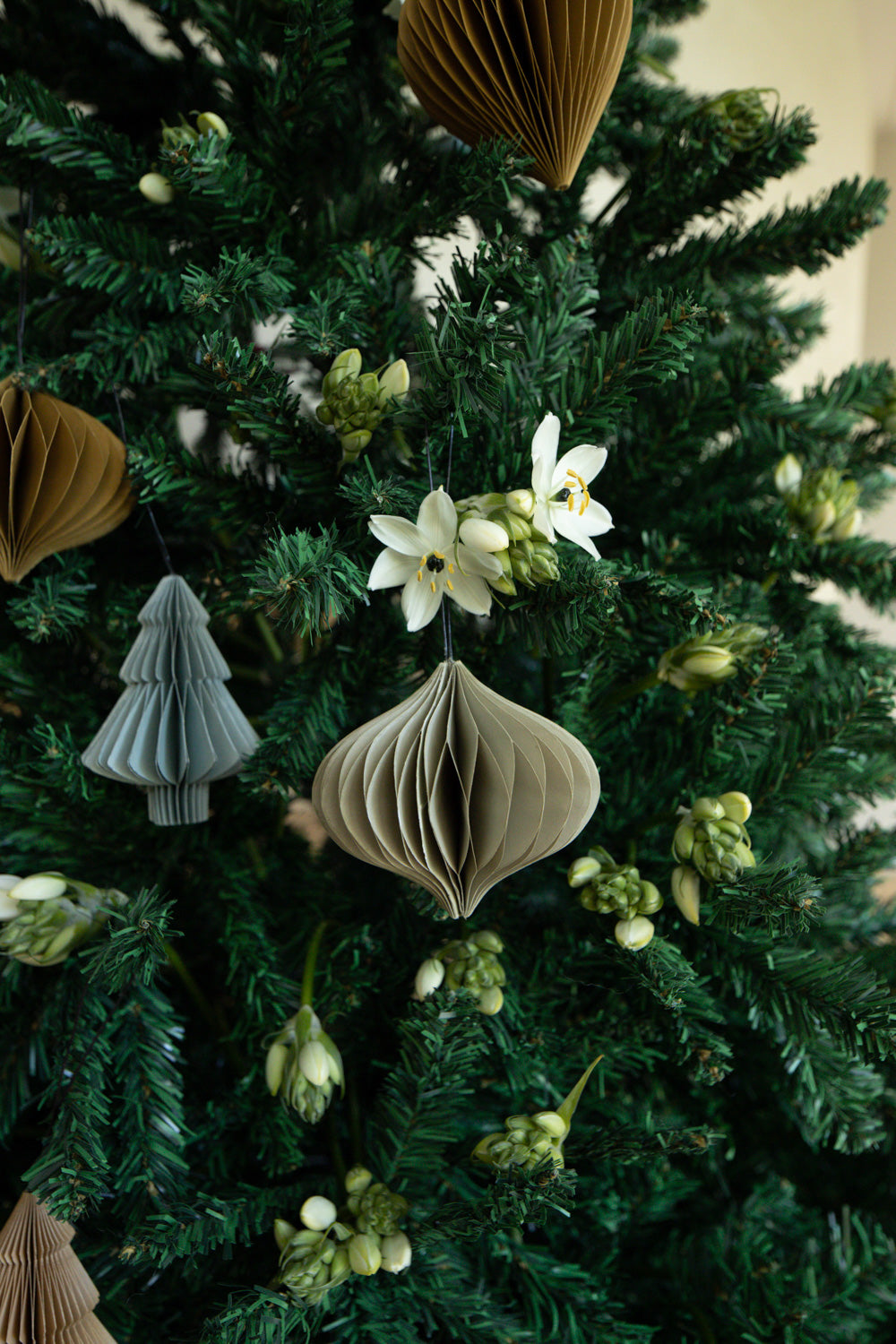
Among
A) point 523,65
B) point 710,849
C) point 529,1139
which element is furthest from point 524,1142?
point 523,65

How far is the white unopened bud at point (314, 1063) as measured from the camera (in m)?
0.29

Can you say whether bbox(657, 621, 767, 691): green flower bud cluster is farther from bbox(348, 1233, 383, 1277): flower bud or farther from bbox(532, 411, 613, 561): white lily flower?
bbox(348, 1233, 383, 1277): flower bud

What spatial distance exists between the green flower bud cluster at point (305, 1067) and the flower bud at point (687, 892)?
0.43 feet

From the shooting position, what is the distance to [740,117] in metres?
0.34

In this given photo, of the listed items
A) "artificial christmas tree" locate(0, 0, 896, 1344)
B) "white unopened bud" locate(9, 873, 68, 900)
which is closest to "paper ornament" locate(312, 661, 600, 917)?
"artificial christmas tree" locate(0, 0, 896, 1344)

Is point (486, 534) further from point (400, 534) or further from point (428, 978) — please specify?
point (428, 978)

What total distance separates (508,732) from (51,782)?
179 millimetres

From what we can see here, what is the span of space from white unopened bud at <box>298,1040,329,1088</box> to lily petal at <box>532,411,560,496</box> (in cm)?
20

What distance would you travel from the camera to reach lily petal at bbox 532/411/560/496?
0.26m

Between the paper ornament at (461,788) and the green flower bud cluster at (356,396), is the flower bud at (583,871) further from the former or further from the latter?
the green flower bud cluster at (356,396)

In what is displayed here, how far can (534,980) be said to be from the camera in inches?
13.5

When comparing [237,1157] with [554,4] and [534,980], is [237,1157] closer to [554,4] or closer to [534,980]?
[534,980]

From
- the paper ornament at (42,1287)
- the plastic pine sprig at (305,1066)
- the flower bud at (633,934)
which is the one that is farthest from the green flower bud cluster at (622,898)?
the paper ornament at (42,1287)

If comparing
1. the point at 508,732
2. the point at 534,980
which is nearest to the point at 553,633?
the point at 508,732
